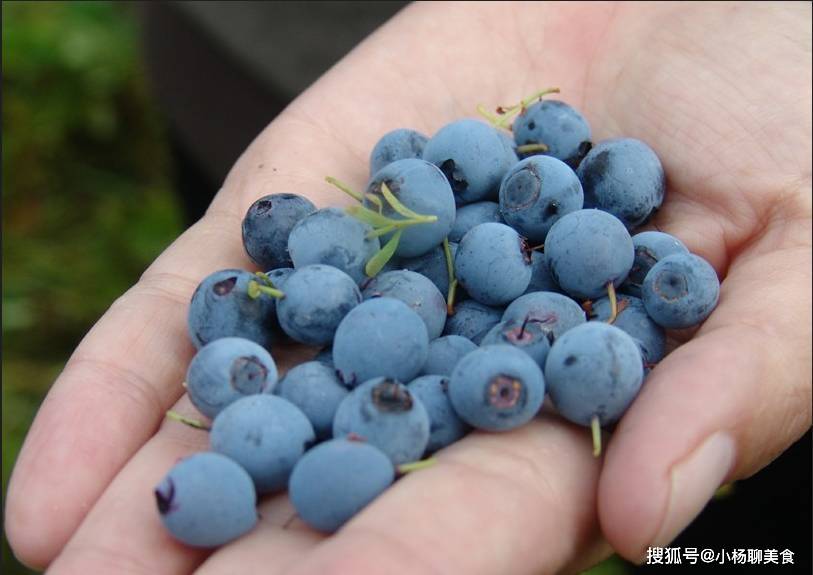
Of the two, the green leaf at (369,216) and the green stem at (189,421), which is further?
the green leaf at (369,216)

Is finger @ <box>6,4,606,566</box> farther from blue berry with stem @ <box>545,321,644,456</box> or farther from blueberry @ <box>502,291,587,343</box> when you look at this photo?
blue berry with stem @ <box>545,321,644,456</box>

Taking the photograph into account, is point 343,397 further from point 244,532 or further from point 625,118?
point 625,118

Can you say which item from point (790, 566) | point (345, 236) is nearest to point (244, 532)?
point (345, 236)

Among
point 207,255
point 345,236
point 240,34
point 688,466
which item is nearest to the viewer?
point 688,466

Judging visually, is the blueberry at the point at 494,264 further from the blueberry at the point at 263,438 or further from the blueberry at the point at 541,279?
the blueberry at the point at 263,438

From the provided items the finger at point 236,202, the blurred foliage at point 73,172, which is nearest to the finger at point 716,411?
the finger at point 236,202

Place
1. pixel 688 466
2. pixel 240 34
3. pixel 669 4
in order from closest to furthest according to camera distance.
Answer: pixel 688 466 < pixel 669 4 < pixel 240 34

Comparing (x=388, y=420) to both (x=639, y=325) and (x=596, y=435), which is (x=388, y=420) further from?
(x=639, y=325)
